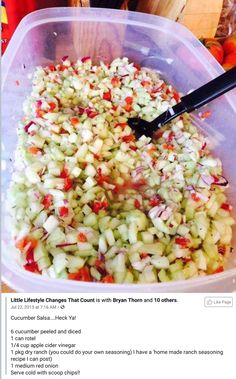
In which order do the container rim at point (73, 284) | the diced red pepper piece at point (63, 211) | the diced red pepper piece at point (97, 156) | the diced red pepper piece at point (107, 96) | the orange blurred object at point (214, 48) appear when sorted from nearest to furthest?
1. the container rim at point (73, 284)
2. the diced red pepper piece at point (63, 211)
3. the diced red pepper piece at point (97, 156)
4. the diced red pepper piece at point (107, 96)
5. the orange blurred object at point (214, 48)

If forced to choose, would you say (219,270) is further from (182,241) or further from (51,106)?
(51,106)

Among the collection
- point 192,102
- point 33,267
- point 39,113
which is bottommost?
point 33,267

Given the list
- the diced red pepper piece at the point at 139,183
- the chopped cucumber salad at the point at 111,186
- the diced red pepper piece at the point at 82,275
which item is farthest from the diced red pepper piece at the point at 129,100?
the diced red pepper piece at the point at 82,275

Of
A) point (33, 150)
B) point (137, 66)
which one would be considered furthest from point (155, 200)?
point (137, 66)

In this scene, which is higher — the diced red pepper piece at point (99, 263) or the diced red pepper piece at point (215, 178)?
the diced red pepper piece at point (215, 178)

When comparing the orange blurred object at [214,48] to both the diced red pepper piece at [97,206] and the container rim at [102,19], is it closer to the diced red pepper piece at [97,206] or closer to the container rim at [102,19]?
the container rim at [102,19]
